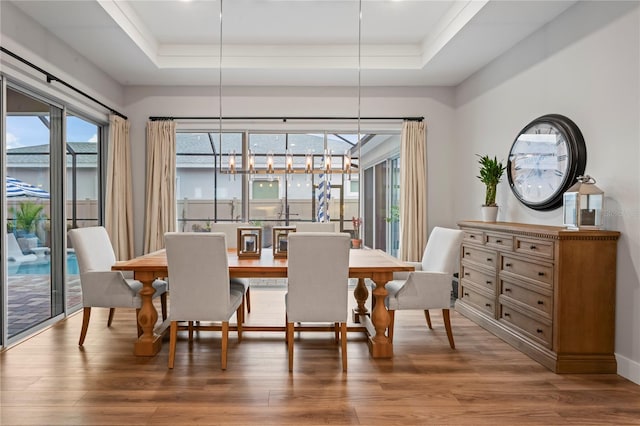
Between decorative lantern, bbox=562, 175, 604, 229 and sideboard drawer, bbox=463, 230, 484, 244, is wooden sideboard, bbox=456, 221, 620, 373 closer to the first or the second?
decorative lantern, bbox=562, 175, 604, 229

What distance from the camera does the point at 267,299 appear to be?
5.08m

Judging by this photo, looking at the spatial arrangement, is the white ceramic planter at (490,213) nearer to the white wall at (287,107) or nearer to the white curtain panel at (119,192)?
the white wall at (287,107)

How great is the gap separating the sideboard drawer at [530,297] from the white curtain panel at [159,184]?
4065 mm

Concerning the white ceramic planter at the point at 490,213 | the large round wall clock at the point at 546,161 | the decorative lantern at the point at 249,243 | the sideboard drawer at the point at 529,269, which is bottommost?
the sideboard drawer at the point at 529,269

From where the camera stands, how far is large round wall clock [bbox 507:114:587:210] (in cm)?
331

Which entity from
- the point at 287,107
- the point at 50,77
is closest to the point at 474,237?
the point at 287,107

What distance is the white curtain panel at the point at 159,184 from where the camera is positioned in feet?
18.1

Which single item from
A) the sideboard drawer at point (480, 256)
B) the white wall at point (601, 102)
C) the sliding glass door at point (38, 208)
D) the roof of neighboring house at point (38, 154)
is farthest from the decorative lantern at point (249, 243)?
the white wall at point (601, 102)

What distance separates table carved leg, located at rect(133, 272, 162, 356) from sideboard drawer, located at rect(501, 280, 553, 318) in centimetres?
293

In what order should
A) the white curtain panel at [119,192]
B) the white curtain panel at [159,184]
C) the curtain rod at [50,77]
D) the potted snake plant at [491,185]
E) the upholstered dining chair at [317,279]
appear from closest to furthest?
1. the upholstered dining chair at [317,279]
2. the curtain rod at [50,77]
3. the potted snake plant at [491,185]
4. the white curtain panel at [119,192]
5. the white curtain panel at [159,184]

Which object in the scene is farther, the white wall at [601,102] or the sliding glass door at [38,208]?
the sliding glass door at [38,208]

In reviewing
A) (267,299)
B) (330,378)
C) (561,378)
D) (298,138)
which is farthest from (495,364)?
(298,138)

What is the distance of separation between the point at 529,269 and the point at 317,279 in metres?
1.69

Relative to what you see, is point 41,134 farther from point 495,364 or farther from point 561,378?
point 561,378
